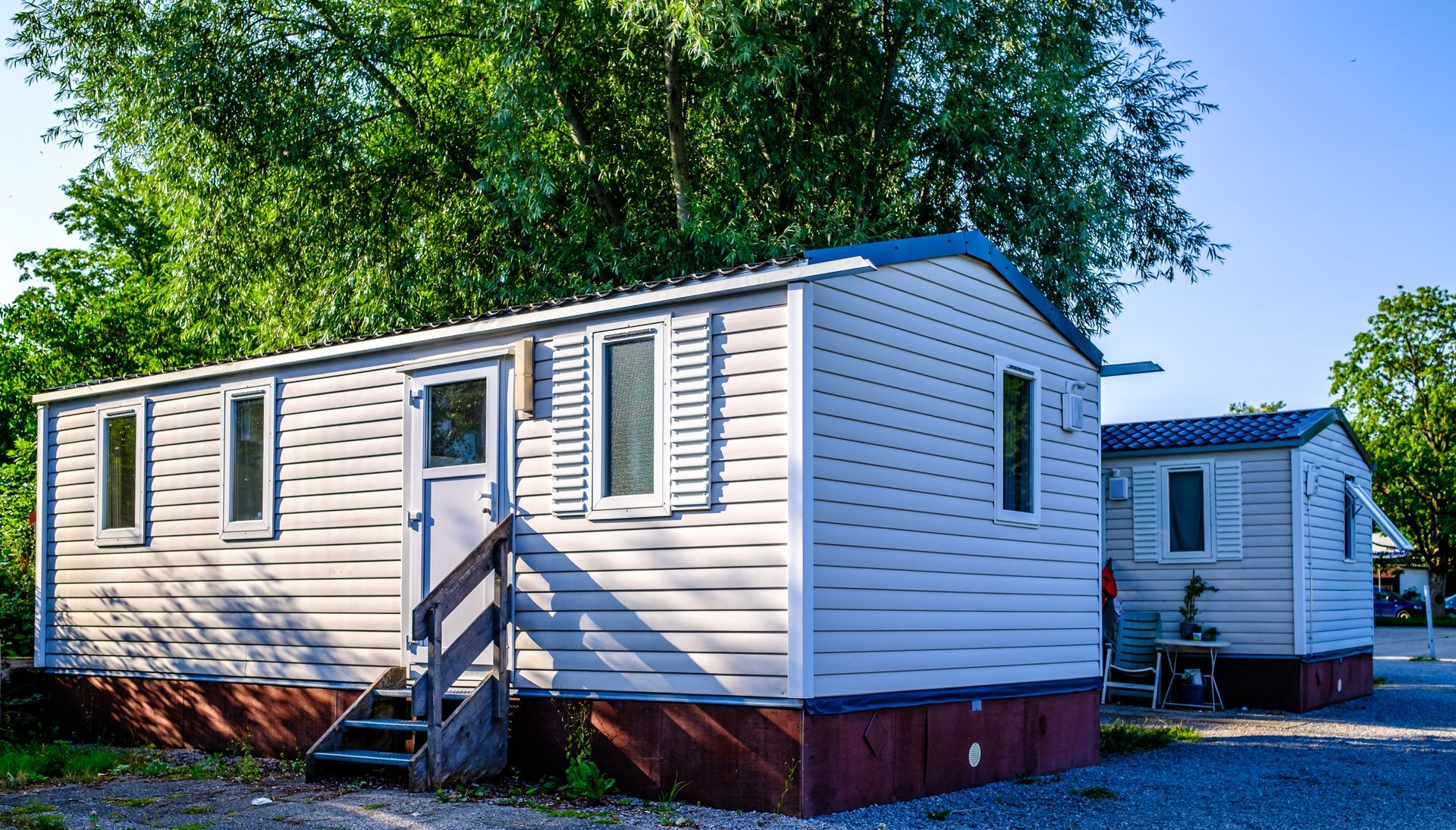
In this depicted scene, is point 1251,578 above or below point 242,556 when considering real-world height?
below

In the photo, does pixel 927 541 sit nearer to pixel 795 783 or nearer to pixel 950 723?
pixel 950 723

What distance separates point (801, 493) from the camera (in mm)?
7488

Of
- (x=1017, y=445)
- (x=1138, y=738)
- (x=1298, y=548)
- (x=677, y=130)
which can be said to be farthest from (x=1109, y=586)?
(x=677, y=130)

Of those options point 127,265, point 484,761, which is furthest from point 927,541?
point 127,265

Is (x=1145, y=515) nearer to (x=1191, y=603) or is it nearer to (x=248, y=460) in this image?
(x=1191, y=603)

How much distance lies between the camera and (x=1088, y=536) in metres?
10.6

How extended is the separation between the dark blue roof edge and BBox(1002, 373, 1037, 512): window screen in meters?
0.64

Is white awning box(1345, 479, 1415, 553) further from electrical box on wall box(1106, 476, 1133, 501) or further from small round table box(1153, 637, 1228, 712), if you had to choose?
electrical box on wall box(1106, 476, 1133, 501)

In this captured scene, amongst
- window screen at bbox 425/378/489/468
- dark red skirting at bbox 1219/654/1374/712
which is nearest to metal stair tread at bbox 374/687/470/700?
window screen at bbox 425/378/489/468

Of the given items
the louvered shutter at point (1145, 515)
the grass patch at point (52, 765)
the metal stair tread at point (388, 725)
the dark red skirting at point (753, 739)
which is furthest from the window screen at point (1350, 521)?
the grass patch at point (52, 765)

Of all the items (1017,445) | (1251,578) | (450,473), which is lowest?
(1251,578)

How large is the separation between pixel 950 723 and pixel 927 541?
1.19 metres

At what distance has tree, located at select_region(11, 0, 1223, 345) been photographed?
1455cm

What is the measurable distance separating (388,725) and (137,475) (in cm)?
428
